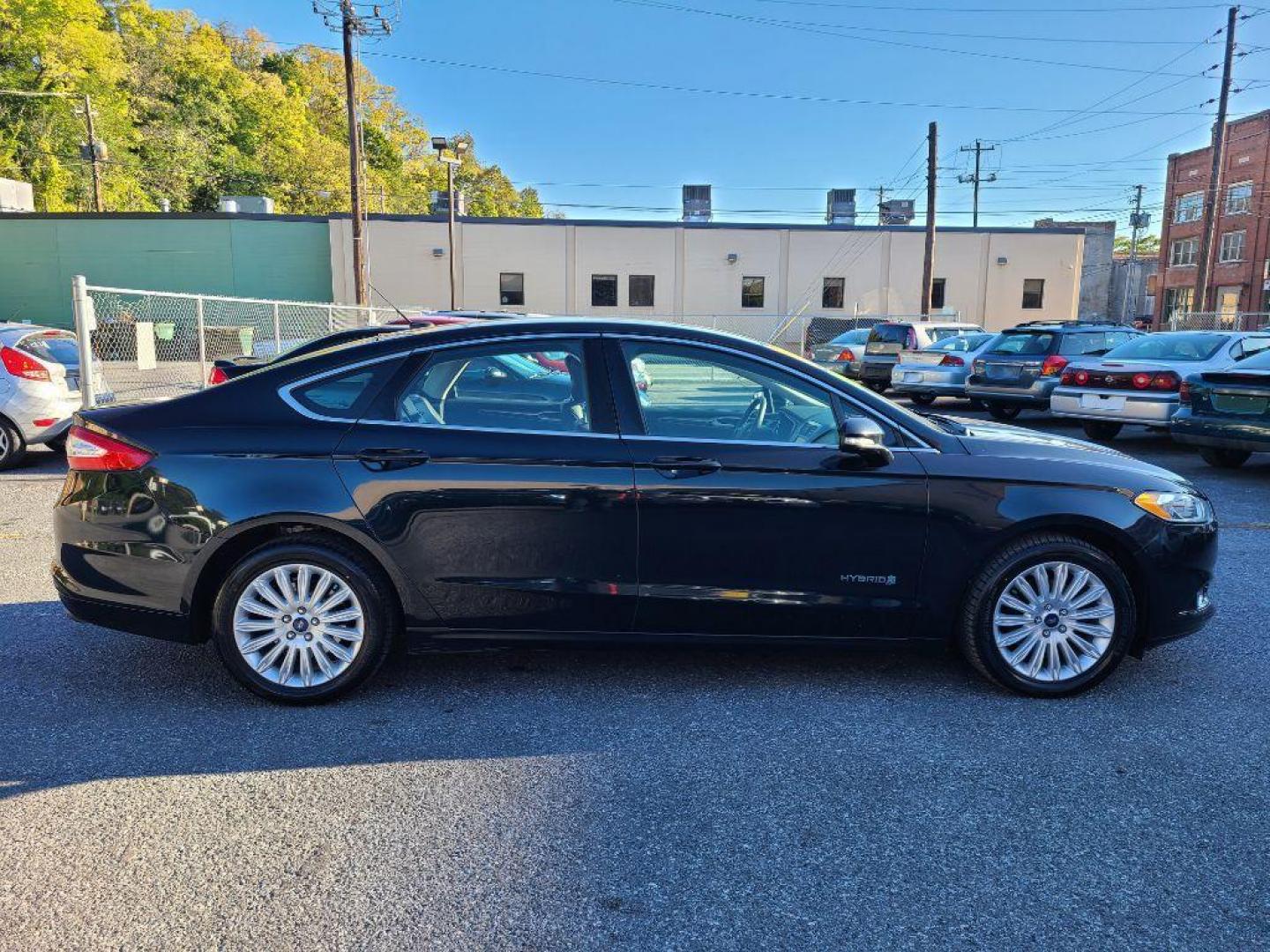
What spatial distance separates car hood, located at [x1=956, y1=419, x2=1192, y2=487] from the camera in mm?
3869

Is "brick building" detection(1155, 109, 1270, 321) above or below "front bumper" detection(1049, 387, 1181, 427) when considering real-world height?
above

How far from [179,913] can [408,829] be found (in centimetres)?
66

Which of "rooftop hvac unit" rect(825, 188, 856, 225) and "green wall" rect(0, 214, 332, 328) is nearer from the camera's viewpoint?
"green wall" rect(0, 214, 332, 328)

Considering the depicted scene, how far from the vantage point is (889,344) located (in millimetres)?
18969

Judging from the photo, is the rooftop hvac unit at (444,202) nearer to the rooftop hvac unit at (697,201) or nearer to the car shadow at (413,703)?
the rooftop hvac unit at (697,201)

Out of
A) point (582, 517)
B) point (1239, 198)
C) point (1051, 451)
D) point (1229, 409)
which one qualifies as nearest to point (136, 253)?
point (1229, 409)

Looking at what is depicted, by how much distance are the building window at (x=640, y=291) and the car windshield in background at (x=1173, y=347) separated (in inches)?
1109

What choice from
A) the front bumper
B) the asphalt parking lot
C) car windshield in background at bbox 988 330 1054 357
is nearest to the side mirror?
the asphalt parking lot

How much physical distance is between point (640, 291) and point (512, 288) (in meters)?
5.47

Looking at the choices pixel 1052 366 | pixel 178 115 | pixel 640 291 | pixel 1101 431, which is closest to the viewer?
pixel 1101 431

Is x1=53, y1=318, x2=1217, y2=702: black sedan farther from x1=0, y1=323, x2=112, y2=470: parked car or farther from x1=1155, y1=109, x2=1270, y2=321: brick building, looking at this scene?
x1=1155, y1=109, x2=1270, y2=321: brick building

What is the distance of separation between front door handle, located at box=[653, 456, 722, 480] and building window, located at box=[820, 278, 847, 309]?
37699 mm

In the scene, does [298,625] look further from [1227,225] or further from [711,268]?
[1227,225]

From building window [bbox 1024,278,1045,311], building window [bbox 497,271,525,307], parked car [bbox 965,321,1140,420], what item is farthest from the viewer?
building window [bbox 1024,278,1045,311]
